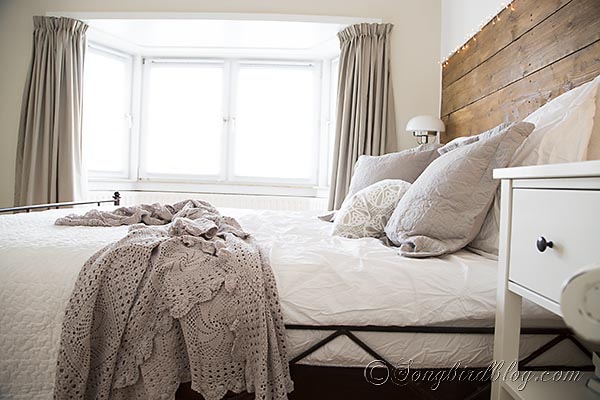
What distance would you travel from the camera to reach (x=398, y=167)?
193cm

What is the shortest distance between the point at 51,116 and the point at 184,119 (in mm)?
1191

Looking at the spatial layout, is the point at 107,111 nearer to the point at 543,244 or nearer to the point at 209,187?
the point at 209,187

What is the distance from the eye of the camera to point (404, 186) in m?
1.56

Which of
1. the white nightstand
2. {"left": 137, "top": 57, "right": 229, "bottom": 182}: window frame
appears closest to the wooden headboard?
the white nightstand

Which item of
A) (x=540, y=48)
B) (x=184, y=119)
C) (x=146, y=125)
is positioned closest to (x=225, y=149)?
(x=184, y=119)

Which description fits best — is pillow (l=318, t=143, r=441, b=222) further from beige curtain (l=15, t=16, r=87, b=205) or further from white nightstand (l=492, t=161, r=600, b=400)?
beige curtain (l=15, t=16, r=87, b=205)

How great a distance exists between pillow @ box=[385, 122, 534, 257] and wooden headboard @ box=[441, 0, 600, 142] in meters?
0.55

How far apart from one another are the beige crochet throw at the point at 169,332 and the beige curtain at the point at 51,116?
2.96m

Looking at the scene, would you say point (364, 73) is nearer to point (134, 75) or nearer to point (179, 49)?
point (179, 49)

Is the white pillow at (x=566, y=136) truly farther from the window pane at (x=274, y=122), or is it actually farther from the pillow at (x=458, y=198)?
the window pane at (x=274, y=122)

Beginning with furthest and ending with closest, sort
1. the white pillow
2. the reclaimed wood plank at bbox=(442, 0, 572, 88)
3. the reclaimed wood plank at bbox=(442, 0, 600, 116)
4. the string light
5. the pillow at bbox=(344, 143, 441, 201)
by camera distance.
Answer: the string light < the pillow at bbox=(344, 143, 441, 201) < the reclaimed wood plank at bbox=(442, 0, 572, 88) < the reclaimed wood plank at bbox=(442, 0, 600, 116) < the white pillow

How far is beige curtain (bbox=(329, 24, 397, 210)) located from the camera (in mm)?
3342

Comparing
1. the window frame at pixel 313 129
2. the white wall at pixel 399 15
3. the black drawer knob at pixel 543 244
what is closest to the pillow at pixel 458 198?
the black drawer knob at pixel 543 244

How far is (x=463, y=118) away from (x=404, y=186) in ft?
4.76
